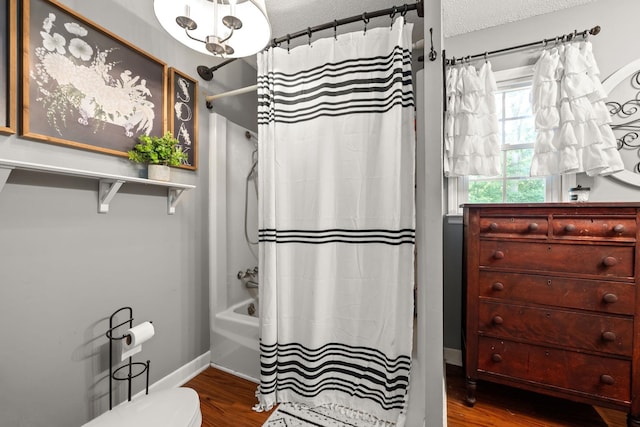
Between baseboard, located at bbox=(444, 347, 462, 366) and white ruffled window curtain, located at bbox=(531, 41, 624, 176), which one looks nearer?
white ruffled window curtain, located at bbox=(531, 41, 624, 176)

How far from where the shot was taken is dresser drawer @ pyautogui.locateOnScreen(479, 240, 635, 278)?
47.4 inches

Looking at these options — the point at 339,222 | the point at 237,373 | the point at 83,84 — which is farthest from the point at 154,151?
the point at 237,373

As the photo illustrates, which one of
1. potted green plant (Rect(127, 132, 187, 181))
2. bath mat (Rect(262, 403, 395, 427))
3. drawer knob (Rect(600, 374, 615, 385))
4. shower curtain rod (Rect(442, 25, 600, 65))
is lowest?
bath mat (Rect(262, 403, 395, 427))

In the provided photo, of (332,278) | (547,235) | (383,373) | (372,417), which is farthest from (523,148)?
(372,417)

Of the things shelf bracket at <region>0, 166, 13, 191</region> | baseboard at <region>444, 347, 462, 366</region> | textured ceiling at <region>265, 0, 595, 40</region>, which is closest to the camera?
shelf bracket at <region>0, 166, 13, 191</region>

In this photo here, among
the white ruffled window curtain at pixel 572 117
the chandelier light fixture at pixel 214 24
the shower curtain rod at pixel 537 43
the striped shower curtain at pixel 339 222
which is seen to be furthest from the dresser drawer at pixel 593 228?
the chandelier light fixture at pixel 214 24

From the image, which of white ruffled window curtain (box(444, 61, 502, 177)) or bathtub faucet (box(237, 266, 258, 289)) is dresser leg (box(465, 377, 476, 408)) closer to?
white ruffled window curtain (box(444, 61, 502, 177))

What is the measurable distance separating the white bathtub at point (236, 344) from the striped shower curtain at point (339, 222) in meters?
0.23

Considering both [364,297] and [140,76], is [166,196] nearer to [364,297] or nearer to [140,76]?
[140,76]

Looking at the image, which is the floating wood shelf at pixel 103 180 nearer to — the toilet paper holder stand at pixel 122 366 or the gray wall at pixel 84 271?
the gray wall at pixel 84 271

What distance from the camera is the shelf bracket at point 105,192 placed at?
125cm

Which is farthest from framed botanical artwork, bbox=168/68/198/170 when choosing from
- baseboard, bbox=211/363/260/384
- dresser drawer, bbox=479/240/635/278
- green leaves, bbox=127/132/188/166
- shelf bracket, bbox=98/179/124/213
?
dresser drawer, bbox=479/240/635/278

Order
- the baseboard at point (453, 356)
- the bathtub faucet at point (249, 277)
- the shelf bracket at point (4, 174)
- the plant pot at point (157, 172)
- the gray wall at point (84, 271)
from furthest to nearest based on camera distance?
the bathtub faucet at point (249, 277)
the baseboard at point (453, 356)
the plant pot at point (157, 172)
the gray wall at point (84, 271)
the shelf bracket at point (4, 174)

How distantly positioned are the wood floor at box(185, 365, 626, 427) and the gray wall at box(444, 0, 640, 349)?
1.39ft
